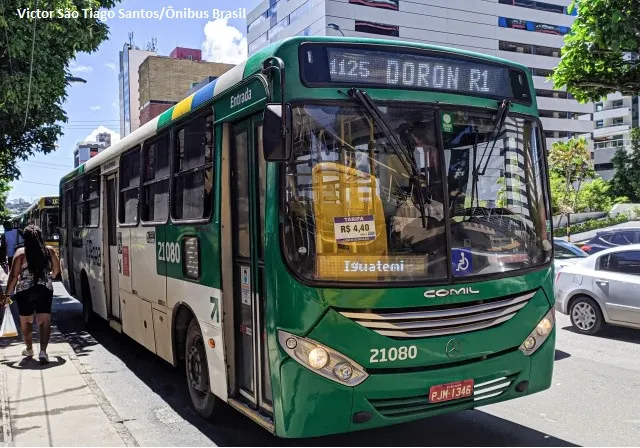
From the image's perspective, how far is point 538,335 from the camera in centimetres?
467

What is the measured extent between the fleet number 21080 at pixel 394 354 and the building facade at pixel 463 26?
62469 millimetres

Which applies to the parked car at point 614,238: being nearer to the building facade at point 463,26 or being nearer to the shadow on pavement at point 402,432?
the shadow on pavement at point 402,432

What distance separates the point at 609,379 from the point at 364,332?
4369mm

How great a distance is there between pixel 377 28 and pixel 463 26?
13.0 m

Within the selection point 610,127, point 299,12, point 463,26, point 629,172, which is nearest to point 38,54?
point 629,172

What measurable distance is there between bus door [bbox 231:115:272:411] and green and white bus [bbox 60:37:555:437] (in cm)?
2

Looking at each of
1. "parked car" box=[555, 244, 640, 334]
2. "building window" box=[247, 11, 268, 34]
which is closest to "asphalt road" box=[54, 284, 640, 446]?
"parked car" box=[555, 244, 640, 334]

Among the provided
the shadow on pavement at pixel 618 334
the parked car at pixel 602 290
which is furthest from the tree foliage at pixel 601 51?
the shadow on pavement at pixel 618 334

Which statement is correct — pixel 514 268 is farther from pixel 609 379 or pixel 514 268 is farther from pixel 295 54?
pixel 609 379

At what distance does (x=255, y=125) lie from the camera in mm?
4578

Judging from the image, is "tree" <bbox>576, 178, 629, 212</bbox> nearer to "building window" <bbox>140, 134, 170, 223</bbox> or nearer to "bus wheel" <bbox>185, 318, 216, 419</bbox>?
"building window" <bbox>140, 134, 170, 223</bbox>

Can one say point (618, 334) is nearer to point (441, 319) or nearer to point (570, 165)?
point (441, 319)

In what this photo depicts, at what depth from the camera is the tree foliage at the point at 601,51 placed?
33.4 feet

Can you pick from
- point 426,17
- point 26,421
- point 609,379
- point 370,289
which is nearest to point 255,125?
point 370,289
